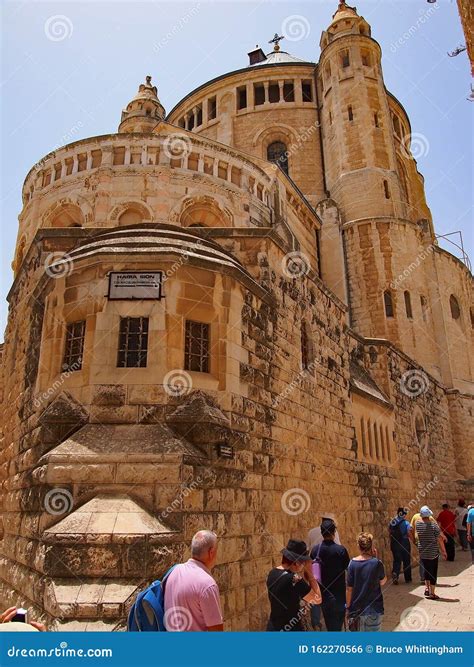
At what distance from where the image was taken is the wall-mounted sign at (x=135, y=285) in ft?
20.7

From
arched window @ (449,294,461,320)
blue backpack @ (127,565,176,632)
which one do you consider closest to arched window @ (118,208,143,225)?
blue backpack @ (127,565,176,632)

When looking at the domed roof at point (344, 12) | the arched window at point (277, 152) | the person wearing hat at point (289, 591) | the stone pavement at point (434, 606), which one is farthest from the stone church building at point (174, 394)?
the domed roof at point (344, 12)

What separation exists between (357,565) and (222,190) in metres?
10.6

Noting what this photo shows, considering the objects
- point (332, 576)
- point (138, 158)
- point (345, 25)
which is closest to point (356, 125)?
point (345, 25)

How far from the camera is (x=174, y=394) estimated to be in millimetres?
6016

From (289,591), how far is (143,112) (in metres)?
23.9

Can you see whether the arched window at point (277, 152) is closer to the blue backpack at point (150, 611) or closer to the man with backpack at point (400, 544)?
the man with backpack at point (400, 544)

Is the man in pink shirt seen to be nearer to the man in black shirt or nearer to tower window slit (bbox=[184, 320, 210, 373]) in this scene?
the man in black shirt

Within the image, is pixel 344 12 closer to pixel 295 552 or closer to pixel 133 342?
pixel 133 342

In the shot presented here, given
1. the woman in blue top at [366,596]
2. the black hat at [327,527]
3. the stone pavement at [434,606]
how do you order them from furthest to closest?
the stone pavement at [434,606]
the black hat at [327,527]
the woman in blue top at [366,596]

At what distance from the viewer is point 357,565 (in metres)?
4.96

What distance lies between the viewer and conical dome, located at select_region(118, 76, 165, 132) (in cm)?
2308

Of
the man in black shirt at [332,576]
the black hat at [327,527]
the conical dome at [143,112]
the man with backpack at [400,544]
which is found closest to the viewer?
the man in black shirt at [332,576]

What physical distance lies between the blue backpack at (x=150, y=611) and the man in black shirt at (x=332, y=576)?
9.87 feet
